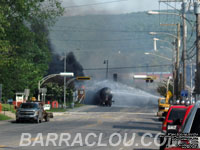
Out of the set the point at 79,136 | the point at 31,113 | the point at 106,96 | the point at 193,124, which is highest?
the point at 193,124

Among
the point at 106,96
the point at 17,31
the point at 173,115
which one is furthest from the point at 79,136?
the point at 106,96

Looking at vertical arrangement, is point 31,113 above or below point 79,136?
below

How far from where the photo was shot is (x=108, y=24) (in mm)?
153750

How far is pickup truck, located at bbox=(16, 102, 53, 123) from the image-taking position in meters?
42.4

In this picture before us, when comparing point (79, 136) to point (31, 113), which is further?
point (31, 113)

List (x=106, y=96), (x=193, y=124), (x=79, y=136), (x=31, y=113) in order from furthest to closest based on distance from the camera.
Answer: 1. (x=106, y=96)
2. (x=31, y=113)
3. (x=79, y=136)
4. (x=193, y=124)

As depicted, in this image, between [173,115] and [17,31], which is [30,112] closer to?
[17,31]

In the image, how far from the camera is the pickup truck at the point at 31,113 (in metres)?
42.4

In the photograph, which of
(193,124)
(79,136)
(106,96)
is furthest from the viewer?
(106,96)

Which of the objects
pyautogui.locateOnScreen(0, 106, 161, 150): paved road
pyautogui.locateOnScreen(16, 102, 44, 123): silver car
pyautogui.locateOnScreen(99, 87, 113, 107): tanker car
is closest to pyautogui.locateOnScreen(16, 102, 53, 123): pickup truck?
pyautogui.locateOnScreen(16, 102, 44, 123): silver car

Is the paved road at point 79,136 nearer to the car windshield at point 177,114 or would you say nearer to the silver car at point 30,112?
the car windshield at point 177,114

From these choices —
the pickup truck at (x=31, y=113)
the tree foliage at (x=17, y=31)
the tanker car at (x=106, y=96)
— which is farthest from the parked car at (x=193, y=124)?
the tanker car at (x=106, y=96)

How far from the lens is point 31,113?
4256cm

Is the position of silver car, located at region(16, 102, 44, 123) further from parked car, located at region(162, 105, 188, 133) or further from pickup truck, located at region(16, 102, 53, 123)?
parked car, located at region(162, 105, 188, 133)
